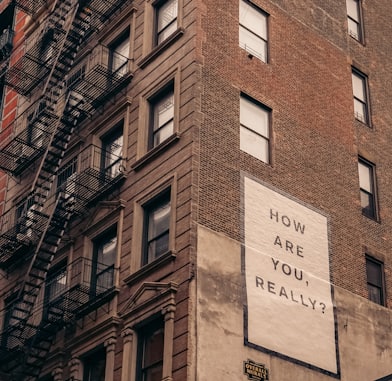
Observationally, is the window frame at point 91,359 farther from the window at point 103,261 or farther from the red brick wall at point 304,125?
the red brick wall at point 304,125

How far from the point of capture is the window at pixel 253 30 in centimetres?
3384

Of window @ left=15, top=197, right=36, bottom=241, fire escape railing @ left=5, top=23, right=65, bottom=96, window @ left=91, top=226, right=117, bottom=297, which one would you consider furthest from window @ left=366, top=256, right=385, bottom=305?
fire escape railing @ left=5, top=23, right=65, bottom=96

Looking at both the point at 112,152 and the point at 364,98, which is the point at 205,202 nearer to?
the point at 112,152

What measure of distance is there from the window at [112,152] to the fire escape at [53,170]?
0.05 m

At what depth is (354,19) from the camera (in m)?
40.0

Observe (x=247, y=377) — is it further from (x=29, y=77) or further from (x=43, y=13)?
(x=43, y=13)

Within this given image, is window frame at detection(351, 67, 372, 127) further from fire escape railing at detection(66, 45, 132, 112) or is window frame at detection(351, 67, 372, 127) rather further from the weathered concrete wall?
fire escape railing at detection(66, 45, 132, 112)

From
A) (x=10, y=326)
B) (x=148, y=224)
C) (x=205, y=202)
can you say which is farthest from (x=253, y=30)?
(x=10, y=326)

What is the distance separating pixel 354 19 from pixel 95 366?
18.5 m

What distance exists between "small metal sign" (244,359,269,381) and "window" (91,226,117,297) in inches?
228

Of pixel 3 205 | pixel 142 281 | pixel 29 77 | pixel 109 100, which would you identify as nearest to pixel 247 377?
pixel 142 281

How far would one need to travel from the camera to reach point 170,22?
34.1 m

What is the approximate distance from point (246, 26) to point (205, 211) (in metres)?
8.47

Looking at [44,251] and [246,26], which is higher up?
[246,26]
